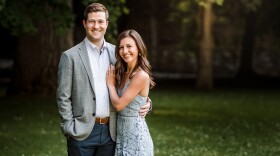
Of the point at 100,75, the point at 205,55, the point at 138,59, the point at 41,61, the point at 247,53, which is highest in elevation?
the point at 138,59

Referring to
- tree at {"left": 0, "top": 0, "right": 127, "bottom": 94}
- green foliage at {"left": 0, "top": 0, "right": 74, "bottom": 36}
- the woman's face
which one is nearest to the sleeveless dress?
the woman's face

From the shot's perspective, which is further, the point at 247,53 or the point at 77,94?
the point at 247,53

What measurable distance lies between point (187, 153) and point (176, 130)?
4.01 metres

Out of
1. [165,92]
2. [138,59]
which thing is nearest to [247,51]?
[165,92]

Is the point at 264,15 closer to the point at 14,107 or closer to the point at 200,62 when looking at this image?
the point at 200,62

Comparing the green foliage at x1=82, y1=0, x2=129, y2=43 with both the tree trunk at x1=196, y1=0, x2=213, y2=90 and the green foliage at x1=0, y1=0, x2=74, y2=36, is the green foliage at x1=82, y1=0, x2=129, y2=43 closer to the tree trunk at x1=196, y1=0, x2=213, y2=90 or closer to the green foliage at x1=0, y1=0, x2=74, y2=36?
the green foliage at x1=0, y1=0, x2=74, y2=36

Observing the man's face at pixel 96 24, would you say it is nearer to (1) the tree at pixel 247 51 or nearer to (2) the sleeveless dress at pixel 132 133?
(2) the sleeveless dress at pixel 132 133

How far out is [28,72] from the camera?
23047 millimetres

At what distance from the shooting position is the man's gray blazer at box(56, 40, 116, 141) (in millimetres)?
6176

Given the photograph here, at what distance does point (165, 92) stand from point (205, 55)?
3928 millimetres

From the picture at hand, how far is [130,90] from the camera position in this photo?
628 centimetres

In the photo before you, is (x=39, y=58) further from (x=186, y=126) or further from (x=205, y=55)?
(x=205, y=55)

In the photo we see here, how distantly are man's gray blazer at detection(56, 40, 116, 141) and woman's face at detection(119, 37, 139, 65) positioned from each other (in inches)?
13.7

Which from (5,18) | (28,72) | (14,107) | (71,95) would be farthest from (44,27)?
(71,95)
